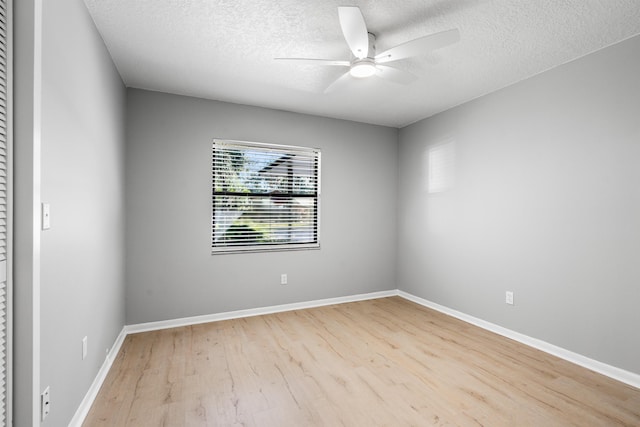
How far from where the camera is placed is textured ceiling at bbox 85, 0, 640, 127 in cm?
196

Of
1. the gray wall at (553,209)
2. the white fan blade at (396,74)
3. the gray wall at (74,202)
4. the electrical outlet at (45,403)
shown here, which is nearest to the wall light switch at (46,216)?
the gray wall at (74,202)

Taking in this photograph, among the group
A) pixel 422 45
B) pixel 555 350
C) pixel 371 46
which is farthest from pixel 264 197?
pixel 555 350

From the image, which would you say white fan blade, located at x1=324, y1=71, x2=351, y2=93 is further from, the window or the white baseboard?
the white baseboard

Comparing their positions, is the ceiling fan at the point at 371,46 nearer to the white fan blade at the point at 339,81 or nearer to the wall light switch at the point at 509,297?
the white fan blade at the point at 339,81

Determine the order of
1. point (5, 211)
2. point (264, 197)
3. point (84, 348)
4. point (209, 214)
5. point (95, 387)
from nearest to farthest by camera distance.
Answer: point (5, 211) < point (84, 348) < point (95, 387) < point (209, 214) < point (264, 197)

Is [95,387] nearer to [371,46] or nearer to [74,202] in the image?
[74,202]

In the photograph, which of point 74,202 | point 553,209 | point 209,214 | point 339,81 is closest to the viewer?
point 74,202

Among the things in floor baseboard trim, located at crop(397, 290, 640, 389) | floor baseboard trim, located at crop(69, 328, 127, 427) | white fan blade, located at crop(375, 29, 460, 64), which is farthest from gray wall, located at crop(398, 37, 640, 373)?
floor baseboard trim, located at crop(69, 328, 127, 427)

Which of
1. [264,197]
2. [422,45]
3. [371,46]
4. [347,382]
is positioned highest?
[371,46]

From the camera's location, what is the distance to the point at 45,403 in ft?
4.50

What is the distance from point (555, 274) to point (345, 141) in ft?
8.97

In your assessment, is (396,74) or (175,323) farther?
(175,323)

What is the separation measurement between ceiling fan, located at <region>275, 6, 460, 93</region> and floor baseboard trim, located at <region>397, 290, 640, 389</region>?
256cm

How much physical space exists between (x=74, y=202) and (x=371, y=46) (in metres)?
2.11
